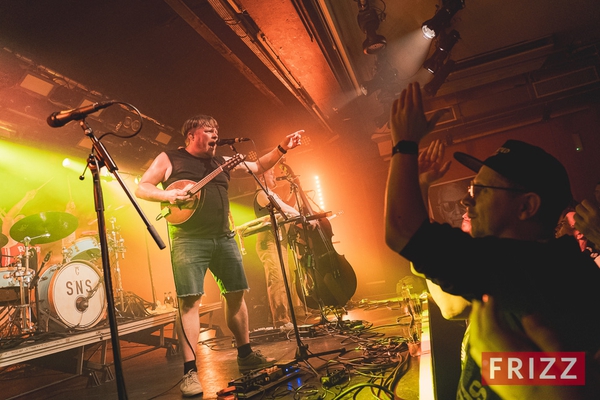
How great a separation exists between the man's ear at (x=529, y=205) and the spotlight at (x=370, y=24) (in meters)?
5.39

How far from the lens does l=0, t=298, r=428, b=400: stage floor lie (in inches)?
99.3

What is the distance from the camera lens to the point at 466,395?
112 cm

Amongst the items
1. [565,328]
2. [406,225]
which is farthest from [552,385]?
[406,225]

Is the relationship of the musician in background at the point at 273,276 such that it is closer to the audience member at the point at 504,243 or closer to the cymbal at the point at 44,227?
the cymbal at the point at 44,227

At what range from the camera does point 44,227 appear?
17.5 ft

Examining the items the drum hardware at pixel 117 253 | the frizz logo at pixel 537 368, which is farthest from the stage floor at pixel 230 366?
the drum hardware at pixel 117 253

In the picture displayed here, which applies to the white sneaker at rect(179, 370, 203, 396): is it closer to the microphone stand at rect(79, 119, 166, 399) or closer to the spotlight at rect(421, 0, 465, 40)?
the microphone stand at rect(79, 119, 166, 399)

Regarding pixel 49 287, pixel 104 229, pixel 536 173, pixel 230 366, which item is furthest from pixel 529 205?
pixel 49 287

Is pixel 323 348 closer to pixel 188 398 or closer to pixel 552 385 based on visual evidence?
pixel 188 398

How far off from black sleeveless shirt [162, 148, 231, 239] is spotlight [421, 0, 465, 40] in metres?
4.55

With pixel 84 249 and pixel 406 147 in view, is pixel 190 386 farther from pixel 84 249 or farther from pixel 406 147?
pixel 84 249

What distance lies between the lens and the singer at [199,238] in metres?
3.09

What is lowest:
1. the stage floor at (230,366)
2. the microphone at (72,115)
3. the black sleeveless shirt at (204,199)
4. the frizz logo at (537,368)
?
the stage floor at (230,366)

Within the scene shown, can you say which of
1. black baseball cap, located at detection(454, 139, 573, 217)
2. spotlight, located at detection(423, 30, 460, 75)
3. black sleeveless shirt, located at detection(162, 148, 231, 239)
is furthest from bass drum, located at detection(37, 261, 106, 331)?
spotlight, located at detection(423, 30, 460, 75)
